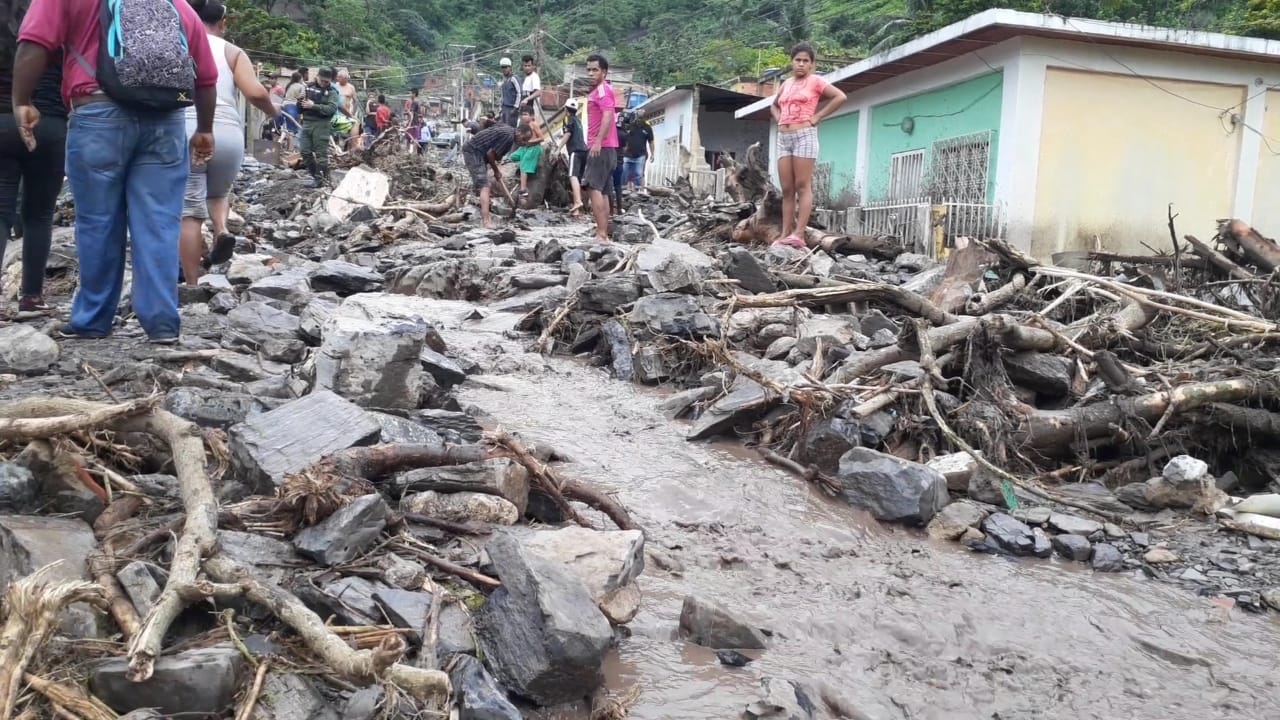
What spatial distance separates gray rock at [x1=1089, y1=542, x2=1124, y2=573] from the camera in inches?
131

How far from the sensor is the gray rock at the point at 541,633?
2057mm

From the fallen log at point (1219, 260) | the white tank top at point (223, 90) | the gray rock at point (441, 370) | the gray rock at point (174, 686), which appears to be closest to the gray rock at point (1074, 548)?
the gray rock at point (441, 370)

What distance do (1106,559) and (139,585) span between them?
3.03m

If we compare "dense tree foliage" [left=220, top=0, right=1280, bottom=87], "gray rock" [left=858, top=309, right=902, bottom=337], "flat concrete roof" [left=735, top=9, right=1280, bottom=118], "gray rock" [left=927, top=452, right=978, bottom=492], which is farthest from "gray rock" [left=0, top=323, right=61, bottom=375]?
"dense tree foliage" [left=220, top=0, right=1280, bottom=87]

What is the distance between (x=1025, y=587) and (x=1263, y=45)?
10474mm

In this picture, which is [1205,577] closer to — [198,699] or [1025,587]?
[1025,587]

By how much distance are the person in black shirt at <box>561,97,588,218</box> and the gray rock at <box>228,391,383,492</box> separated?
30.6ft

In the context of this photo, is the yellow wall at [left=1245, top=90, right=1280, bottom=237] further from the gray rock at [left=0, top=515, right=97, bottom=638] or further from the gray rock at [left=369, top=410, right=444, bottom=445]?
the gray rock at [left=0, top=515, right=97, bottom=638]

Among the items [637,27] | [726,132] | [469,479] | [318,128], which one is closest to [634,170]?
[318,128]

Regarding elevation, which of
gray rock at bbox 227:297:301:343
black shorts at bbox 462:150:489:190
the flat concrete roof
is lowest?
gray rock at bbox 227:297:301:343

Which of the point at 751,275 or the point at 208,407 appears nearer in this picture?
the point at 208,407

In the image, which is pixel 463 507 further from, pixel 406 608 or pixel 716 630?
pixel 716 630

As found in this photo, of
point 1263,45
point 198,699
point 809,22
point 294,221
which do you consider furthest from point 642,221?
point 809,22

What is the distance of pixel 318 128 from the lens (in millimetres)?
13141
